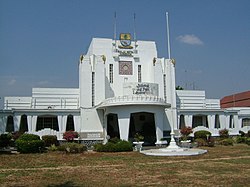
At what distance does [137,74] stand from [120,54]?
10.2ft

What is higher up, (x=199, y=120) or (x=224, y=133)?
(x=199, y=120)

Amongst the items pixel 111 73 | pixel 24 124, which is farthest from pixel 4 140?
pixel 111 73

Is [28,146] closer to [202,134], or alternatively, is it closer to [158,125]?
[158,125]

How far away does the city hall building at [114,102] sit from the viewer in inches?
1174

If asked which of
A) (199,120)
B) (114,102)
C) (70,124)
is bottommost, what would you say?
(70,124)

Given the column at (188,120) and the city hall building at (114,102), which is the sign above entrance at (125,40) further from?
the column at (188,120)

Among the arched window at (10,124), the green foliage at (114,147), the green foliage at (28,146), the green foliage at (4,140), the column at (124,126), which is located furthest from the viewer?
the arched window at (10,124)

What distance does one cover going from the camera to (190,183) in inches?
407

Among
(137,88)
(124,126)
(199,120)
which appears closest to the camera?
(124,126)

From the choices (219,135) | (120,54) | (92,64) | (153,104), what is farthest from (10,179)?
(219,135)

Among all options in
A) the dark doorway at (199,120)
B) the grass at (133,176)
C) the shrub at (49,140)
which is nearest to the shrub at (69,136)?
the shrub at (49,140)

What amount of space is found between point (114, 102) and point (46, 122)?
39.5 ft

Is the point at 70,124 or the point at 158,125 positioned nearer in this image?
the point at 158,125

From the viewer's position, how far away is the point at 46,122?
36094 millimetres
